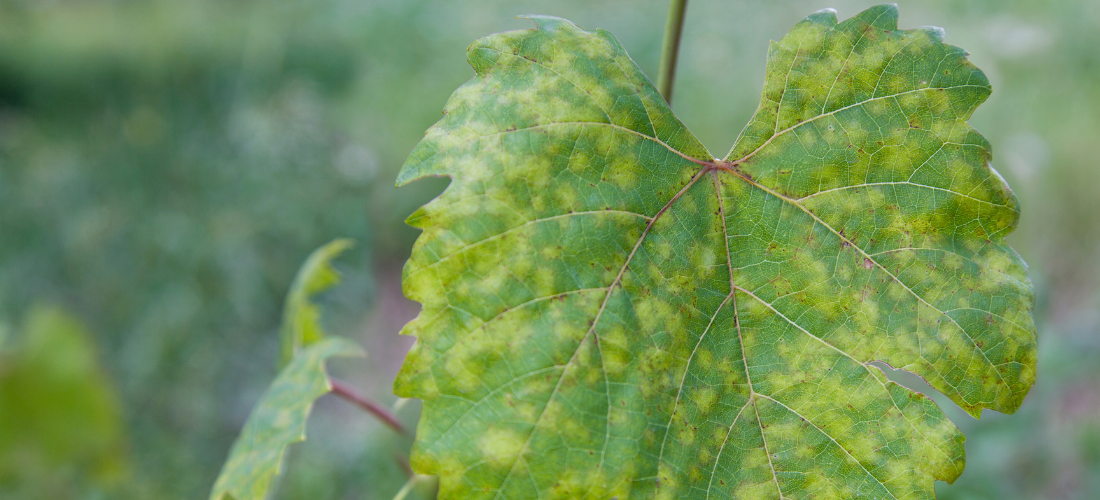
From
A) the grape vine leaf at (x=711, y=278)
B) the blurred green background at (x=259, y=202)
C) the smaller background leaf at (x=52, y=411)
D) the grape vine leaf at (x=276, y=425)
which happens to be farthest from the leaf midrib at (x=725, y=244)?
the smaller background leaf at (x=52, y=411)

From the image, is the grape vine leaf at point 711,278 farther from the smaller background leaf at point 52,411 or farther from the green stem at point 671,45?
the smaller background leaf at point 52,411

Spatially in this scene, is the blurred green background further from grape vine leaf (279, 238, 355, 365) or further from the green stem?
grape vine leaf (279, 238, 355, 365)

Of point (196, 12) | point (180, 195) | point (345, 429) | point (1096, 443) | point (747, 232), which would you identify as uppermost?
point (196, 12)

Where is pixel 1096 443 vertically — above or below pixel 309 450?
above

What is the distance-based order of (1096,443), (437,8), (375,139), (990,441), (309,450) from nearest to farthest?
1. (990,441)
2. (1096,443)
3. (309,450)
4. (375,139)
5. (437,8)

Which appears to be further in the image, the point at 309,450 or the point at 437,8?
the point at 437,8

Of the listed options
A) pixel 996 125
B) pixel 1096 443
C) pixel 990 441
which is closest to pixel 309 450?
A: pixel 990 441

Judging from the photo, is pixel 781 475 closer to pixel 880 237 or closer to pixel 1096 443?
pixel 880 237

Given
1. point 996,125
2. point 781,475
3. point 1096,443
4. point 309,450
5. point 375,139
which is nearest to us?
point 781,475

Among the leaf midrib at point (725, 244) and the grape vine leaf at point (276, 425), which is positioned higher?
the leaf midrib at point (725, 244)
